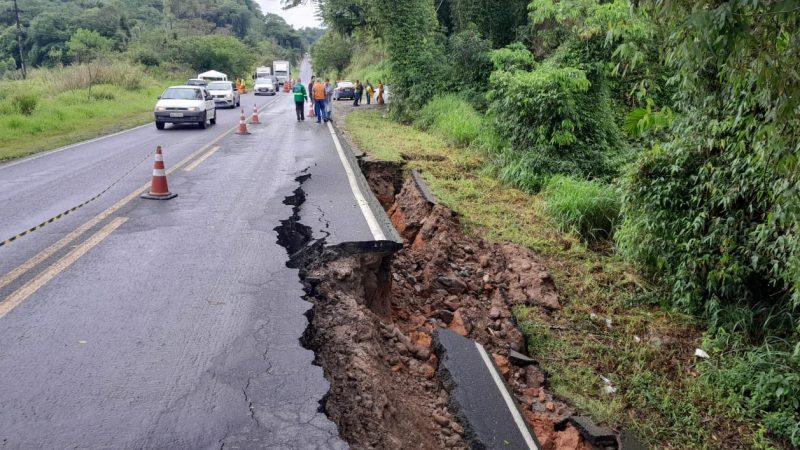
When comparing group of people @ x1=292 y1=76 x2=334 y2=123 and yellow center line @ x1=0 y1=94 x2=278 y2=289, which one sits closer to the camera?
yellow center line @ x1=0 y1=94 x2=278 y2=289

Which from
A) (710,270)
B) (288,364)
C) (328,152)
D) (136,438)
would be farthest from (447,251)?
(328,152)

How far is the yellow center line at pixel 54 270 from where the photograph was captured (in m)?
4.95

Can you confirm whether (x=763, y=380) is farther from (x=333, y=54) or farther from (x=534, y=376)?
(x=333, y=54)

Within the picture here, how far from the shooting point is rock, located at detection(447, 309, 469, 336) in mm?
5625

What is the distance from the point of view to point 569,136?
1106 centimetres

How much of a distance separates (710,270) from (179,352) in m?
5.12

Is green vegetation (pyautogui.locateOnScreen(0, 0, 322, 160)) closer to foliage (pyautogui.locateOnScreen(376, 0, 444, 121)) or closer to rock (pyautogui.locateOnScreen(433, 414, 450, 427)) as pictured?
foliage (pyautogui.locateOnScreen(376, 0, 444, 121))

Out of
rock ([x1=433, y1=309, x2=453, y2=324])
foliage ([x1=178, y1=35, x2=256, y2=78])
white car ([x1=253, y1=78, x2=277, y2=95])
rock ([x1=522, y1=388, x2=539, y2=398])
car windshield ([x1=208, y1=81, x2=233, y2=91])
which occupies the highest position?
foliage ([x1=178, y1=35, x2=256, y2=78])

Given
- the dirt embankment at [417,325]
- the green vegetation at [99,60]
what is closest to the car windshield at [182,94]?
the green vegetation at [99,60]

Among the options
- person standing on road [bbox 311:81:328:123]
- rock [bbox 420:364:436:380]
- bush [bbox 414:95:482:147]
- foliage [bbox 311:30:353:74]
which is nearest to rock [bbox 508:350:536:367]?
rock [bbox 420:364:436:380]

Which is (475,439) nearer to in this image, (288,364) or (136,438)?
(288,364)

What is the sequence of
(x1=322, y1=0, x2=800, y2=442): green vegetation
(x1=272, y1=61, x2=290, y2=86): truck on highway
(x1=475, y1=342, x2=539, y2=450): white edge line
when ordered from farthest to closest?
1. (x1=272, y1=61, x2=290, y2=86): truck on highway
2. (x1=475, y1=342, x2=539, y2=450): white edge line
3. (x1=322, y1=0, x2=800, y2=442): green vegetation

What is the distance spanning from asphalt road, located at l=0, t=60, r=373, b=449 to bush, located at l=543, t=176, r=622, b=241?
317cm

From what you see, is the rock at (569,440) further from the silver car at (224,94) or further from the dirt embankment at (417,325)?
the silver car at (224,94)
